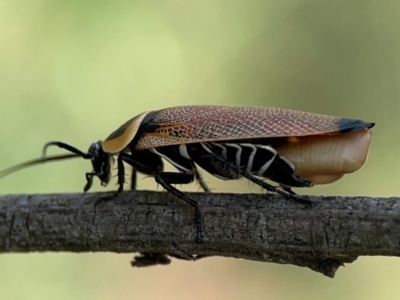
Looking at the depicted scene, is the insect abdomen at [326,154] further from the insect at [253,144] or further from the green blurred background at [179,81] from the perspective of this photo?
the green blurred background at [179,81]

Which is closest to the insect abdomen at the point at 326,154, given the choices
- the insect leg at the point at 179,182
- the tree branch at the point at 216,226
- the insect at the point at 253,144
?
the insect at the point at 253,144

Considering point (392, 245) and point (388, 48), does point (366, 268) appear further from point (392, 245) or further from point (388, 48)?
point (392, 245)

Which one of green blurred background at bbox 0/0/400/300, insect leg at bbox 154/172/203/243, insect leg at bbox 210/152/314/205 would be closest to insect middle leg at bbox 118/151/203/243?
insect leg at bbox 154/172/203/243

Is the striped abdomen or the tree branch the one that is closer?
the tree branch

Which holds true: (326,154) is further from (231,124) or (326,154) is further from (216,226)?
(216,226)

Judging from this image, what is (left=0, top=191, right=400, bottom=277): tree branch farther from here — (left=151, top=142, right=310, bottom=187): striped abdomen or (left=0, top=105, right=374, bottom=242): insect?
(left=151, top=142, right=310, bottom=187): striped abdomen

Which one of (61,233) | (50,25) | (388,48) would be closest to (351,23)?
(388,48)

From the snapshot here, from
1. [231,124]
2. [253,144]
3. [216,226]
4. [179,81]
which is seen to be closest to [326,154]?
[253,144]
